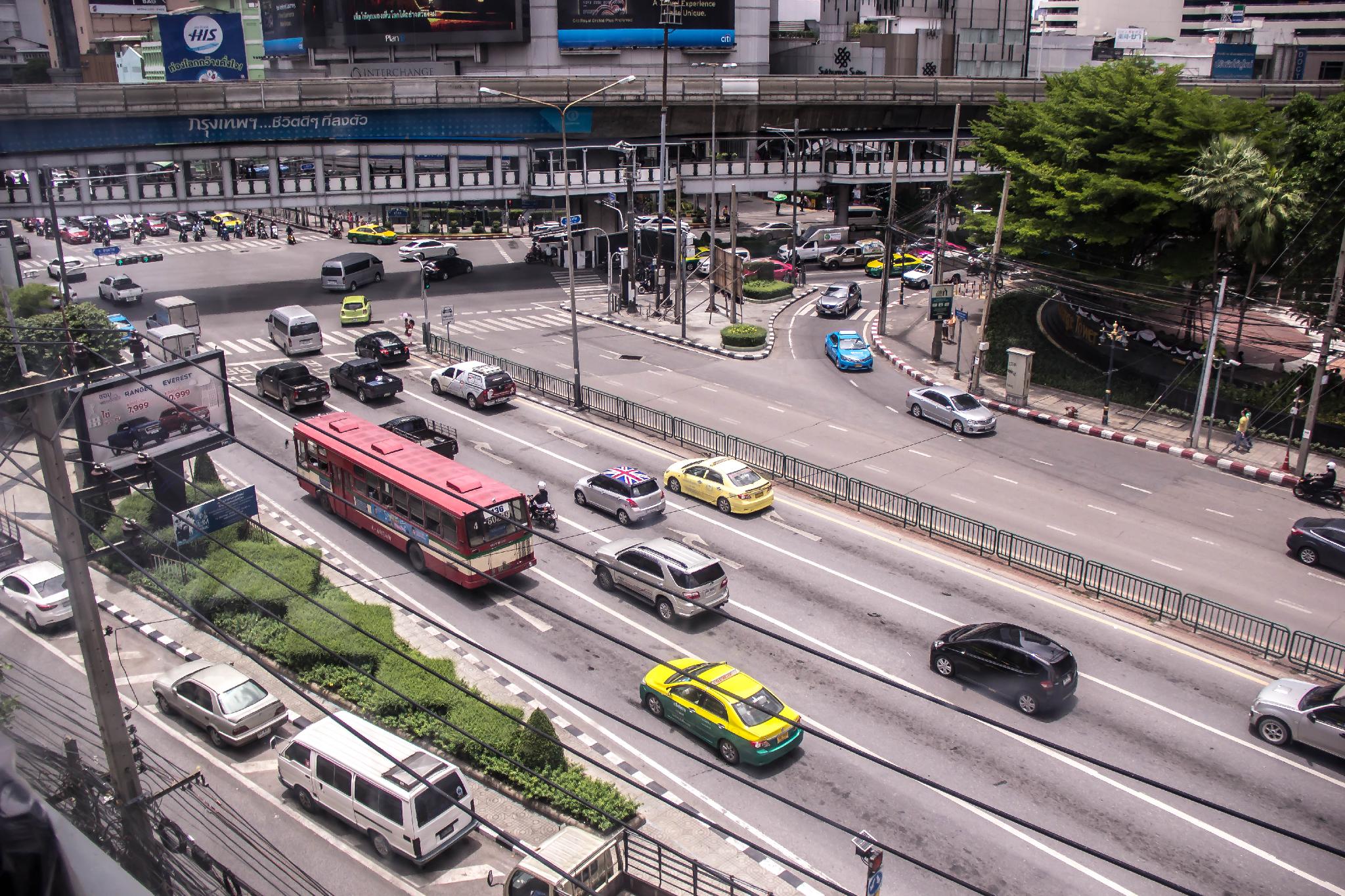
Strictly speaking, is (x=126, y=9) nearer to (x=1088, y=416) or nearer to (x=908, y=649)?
(x=1088, y=416)

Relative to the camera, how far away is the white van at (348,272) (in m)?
59.7

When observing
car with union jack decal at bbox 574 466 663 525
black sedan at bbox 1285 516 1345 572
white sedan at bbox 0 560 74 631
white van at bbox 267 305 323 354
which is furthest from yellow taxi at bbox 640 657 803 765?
white van at bbox 267 305 323 354

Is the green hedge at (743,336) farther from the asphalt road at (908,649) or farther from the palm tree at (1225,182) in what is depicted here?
the palm tree at (1225,182)

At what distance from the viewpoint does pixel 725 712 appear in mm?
18578

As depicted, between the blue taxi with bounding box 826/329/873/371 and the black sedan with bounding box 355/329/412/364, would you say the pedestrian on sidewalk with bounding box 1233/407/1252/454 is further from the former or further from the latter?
the black sedan with bounding box 355/329/412/364

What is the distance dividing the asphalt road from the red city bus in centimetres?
82

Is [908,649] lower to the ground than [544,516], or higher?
lower

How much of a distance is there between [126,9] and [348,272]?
3674 inches

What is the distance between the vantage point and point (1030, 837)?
662 inches

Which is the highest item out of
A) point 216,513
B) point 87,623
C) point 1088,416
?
point 87,623

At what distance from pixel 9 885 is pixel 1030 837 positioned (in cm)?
1702

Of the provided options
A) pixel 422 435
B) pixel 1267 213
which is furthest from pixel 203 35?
pixel 1267 213

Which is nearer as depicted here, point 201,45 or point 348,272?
point 348,272

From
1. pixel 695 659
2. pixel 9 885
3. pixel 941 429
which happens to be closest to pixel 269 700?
pixel 695 659
